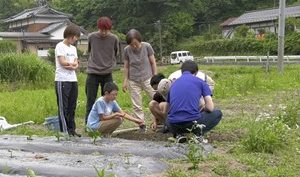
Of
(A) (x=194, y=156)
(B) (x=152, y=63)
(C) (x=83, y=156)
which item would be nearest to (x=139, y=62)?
(B) (x=152, y=63)

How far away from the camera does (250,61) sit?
31.8 metres

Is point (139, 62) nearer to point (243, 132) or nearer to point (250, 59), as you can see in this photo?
point (243, 132)

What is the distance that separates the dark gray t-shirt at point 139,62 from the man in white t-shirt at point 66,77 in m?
0.84

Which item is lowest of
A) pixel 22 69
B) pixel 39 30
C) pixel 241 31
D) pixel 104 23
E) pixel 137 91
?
pixel 241 31

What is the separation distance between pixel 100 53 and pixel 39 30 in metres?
41.5

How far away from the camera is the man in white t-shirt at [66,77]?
577 cm

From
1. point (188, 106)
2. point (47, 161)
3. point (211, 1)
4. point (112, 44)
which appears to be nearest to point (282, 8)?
point (112, 44)

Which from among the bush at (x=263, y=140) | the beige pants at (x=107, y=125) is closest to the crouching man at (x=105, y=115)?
the beige pants at (x=107, y=125)

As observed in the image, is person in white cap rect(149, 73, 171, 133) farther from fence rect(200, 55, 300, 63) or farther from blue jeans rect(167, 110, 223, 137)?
fence rect(200, 55, 300, 63)

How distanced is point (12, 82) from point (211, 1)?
1285 inches

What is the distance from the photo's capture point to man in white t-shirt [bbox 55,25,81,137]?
227 inches

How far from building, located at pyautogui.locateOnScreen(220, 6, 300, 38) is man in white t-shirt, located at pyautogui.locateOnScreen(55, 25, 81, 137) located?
116 feet

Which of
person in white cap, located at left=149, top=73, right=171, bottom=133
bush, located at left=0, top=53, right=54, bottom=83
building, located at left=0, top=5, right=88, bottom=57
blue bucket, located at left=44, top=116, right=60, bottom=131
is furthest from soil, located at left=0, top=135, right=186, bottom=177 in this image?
building, located at left=0, top=5, right=88, bottom=57

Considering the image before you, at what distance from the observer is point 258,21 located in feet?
136
